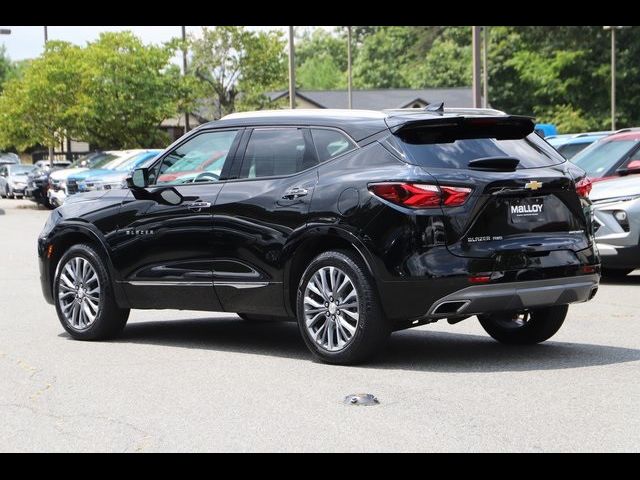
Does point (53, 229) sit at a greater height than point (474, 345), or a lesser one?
greater

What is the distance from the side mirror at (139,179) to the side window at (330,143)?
5.05 feet

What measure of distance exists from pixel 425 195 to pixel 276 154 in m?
1.46

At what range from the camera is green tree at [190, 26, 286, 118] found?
55.8 meters

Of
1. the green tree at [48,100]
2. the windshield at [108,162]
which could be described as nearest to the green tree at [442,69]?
the green tree at [48,100]

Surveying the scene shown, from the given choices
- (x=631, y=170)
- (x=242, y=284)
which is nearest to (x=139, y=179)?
(x=242, y=284)

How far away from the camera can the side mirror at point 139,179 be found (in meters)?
9.75

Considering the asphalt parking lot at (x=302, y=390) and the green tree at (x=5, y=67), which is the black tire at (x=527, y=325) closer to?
the asphalt parking lot at (x=302, y=390)

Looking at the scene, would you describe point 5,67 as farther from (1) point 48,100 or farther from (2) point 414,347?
(2) point 414,347

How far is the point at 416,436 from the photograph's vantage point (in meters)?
6.27

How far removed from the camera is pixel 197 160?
9.64 m
